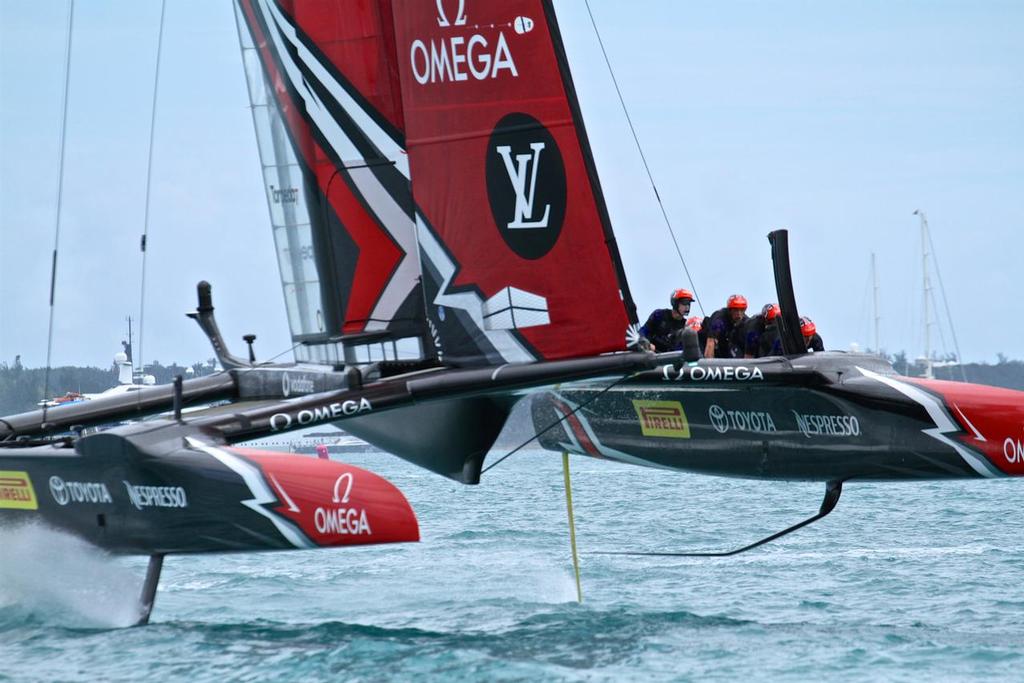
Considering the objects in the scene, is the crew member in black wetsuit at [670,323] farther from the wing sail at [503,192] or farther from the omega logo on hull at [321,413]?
the omega logo on hull at [321,413]

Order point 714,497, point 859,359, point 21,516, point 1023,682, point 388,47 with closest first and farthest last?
1. point 1023,682
2. point 21,516
3. point 859,359
4. point 388,47
5. point 714,497

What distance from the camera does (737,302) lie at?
331 inches

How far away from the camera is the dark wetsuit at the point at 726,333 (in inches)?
328

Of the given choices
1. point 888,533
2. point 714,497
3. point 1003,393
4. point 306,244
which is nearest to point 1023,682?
point 1003,393

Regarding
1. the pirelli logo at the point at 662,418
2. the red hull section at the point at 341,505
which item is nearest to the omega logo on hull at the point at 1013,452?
the pirelli logo at the point at 662,418

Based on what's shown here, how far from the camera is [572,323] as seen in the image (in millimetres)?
6855

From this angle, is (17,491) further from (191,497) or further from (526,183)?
(526,183)

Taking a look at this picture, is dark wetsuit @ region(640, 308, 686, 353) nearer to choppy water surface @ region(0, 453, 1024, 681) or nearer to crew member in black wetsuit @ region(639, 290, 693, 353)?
crew member in black wetsuit @ region(639, 290, 693, 353)

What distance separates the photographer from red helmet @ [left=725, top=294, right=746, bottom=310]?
838 cm

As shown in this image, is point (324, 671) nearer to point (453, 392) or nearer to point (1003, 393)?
point (453, 392)

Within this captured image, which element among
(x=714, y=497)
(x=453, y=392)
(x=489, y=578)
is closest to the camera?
(x=453, y=392)

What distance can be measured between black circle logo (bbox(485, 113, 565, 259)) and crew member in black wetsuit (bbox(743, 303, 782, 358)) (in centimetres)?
169

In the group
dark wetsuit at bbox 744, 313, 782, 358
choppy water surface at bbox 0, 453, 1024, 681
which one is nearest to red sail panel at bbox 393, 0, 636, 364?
choppy water surface at bbox 0, 453, 1024, 681

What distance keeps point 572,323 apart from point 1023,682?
7.97 feet
